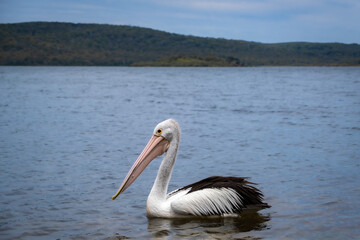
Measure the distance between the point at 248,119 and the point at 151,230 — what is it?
1152 cm

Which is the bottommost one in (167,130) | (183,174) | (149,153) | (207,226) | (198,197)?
(207,226)

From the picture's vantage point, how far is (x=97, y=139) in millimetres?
12445

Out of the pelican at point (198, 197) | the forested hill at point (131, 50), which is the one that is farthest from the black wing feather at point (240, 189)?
the forested hill at point (131, 50)

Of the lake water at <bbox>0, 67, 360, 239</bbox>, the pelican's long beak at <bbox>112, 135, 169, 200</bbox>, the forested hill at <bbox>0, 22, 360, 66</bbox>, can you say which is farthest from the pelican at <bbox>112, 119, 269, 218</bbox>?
the forested hill at <bbox>0, 22, 360, 66</bbox>

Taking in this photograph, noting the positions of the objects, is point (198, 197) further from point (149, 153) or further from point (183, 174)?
point (183, 174)

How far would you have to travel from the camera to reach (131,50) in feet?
465

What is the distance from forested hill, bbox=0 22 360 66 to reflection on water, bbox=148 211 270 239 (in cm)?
12789

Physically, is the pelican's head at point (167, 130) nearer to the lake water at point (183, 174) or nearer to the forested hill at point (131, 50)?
the lake water at point (183, 174)

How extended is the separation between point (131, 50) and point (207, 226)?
138234 mm

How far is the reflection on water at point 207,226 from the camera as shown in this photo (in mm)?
5570

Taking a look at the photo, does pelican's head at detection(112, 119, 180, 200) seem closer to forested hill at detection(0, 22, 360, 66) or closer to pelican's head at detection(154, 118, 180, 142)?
pelican's head at detection(154, 118, 180, 142)

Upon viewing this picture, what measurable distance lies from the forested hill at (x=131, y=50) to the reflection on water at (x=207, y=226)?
12789 centimetres

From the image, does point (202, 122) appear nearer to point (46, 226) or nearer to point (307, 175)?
point (307, 175)

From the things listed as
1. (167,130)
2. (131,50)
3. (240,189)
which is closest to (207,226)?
(240,189)
